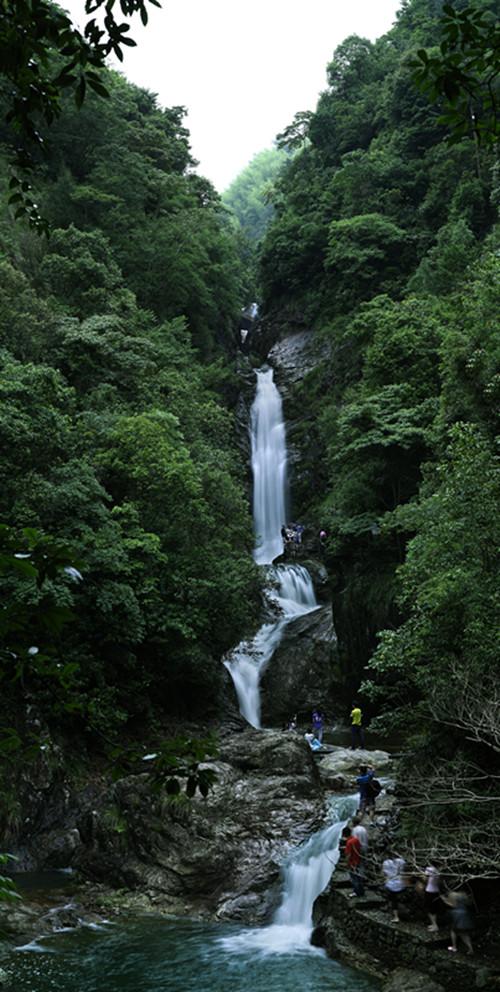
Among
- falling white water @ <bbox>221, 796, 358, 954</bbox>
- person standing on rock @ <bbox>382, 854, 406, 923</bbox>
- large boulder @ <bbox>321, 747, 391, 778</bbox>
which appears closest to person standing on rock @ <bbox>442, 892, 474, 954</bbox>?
person standing on rock @ <bbox>382, 854, 406, 923</bbox>

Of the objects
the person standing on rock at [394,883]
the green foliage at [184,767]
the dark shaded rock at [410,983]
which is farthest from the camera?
the person standing on rock at [394,883]

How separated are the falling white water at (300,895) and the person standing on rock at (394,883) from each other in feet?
Result: 4.76

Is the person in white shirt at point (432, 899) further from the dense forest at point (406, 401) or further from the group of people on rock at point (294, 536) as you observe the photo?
the group of people on rock at point (294, 536)

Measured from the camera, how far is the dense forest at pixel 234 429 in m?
10.5

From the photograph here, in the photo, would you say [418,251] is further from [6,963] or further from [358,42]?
[6,963]

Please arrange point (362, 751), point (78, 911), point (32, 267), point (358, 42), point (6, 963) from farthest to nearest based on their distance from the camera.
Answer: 1. point (358, 42)
2. point (32, 267)
3. point (362, 751)
4. point (78, 911)
5. point (6, 963)

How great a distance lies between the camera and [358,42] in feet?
148

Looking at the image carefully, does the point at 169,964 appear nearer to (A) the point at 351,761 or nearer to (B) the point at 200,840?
(B) the point at 200,840

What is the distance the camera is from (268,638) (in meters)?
24.7

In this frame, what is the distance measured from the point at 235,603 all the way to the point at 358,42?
40894 mm

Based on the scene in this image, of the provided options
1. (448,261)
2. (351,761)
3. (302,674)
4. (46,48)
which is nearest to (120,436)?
(351,761)

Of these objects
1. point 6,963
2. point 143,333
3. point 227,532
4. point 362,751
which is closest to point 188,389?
point 143,333

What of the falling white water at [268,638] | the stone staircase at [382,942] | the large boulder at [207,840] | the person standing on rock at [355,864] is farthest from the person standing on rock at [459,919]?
the falling white water at [268,638]

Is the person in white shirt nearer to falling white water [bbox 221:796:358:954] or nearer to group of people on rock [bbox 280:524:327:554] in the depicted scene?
falling white water [bbox 221:796:358:954]
